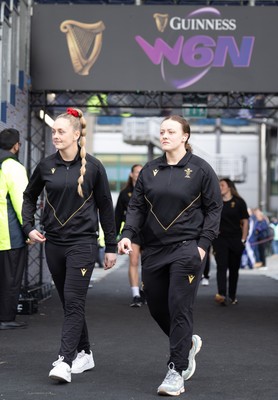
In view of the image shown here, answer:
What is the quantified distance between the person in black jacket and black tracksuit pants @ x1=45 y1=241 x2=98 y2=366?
39 cm

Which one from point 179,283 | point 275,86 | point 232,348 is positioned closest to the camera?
point 179,283

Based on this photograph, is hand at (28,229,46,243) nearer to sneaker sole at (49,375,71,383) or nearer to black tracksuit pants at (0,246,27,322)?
sneaker sole at (49,375,71,383)

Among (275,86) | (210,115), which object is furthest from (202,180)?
(210,115)

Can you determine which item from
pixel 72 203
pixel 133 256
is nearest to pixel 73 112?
pixel 72 203

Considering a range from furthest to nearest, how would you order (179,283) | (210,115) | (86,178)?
(210,115), (86,178), (179,283)

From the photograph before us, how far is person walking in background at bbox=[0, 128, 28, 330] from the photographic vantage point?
27.2 ft

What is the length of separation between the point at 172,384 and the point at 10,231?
3.65 metres

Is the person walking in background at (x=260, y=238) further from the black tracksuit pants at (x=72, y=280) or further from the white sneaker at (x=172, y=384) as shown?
the white sneaker at (x=172, y=384)

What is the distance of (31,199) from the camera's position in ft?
19.4

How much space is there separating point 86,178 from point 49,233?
0.47 m

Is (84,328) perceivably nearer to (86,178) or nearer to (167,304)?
(167,304)

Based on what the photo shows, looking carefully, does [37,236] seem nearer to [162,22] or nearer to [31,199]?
[31,199]

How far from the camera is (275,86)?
1184cm

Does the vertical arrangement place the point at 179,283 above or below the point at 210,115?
below
